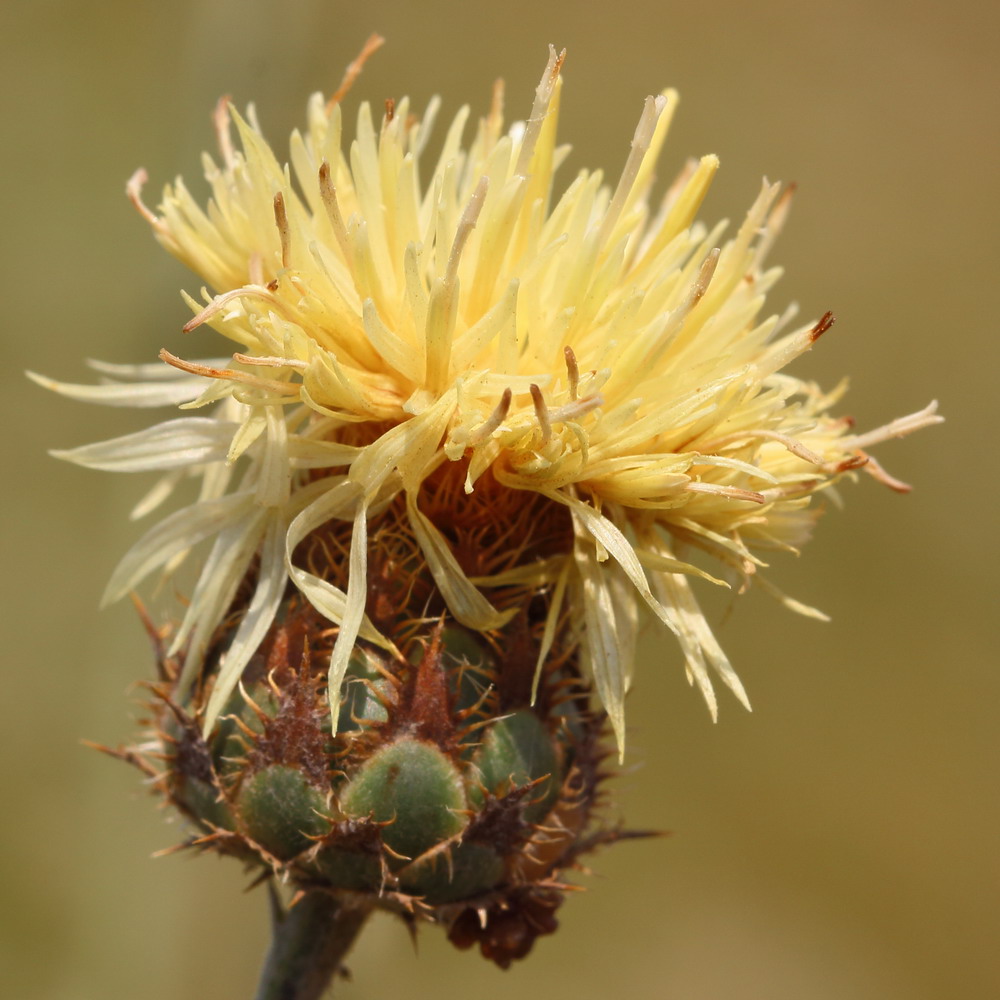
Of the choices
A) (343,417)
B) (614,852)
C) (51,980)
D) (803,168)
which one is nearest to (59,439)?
(51,980)

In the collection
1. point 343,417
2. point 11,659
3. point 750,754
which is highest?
point 343,417

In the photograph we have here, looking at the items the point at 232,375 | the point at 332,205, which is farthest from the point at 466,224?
the point at 232,375

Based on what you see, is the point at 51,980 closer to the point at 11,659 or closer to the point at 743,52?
the point at 11,659

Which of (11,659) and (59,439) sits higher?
(59,439)

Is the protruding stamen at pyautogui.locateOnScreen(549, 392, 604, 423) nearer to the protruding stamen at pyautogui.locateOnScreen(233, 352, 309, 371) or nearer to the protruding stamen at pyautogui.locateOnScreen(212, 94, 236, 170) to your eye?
the protruding stamen at pyautogui.locateOnScreen(233, 352, 309, 371)

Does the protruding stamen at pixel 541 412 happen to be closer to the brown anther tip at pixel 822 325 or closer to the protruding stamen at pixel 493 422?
the protruding stamen at pixel 493 422

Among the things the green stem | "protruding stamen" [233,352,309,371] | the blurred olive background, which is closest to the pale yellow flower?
"protruding stamen" [233,352,309,371]

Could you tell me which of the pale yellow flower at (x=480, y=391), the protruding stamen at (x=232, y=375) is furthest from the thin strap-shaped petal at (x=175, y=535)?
the protruding stamen at (x=232, y=375)
